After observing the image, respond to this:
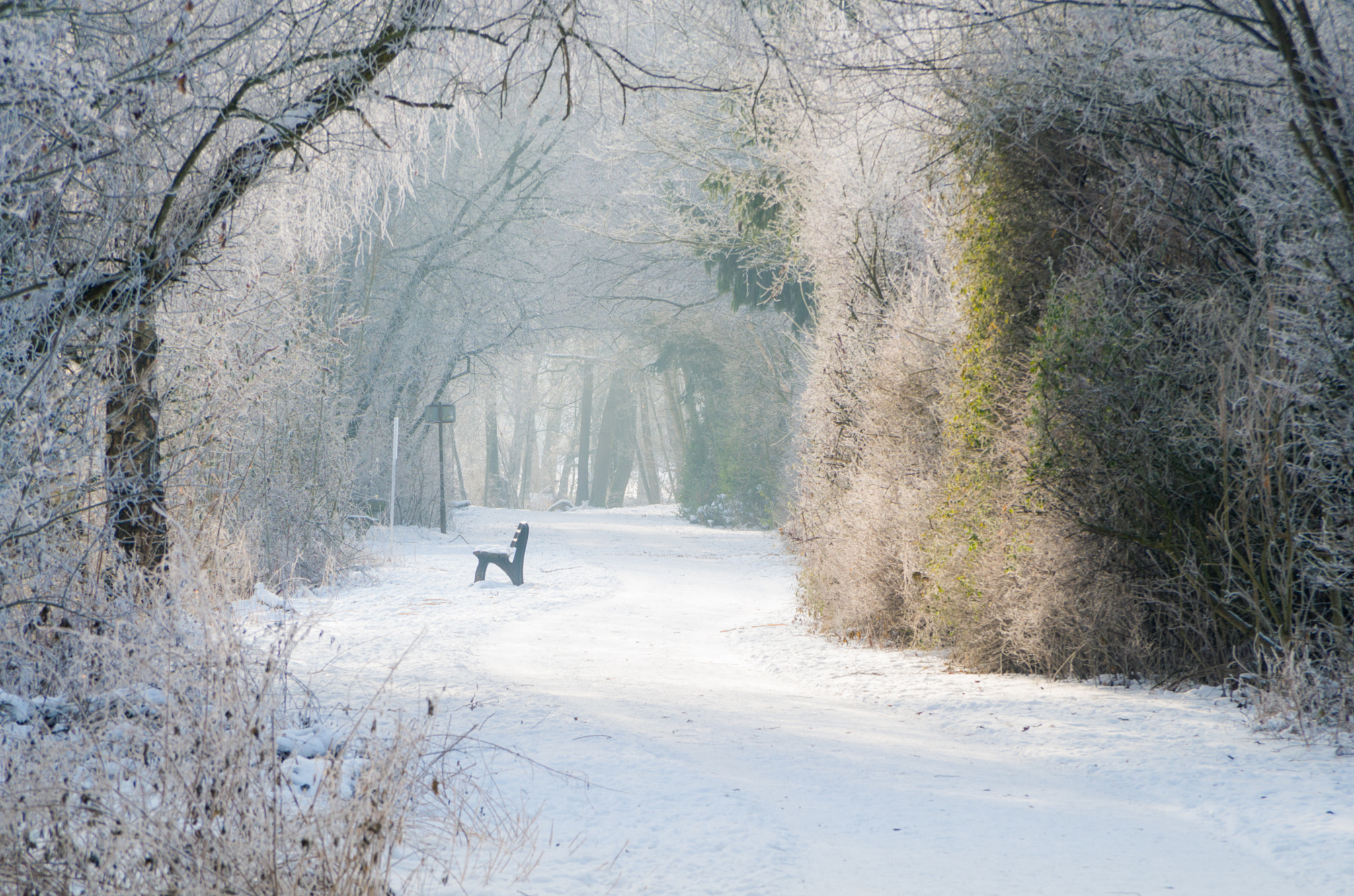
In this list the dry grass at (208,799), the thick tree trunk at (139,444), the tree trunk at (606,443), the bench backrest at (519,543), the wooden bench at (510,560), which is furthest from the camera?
the tree trunk at (606,443)

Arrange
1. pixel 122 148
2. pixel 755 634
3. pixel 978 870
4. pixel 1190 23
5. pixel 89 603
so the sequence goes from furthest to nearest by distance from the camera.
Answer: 1. pixel 755 634
2. pixel 1190 23
3. pixel 89 603
4. pixel 122 148
5. pixel 978 870

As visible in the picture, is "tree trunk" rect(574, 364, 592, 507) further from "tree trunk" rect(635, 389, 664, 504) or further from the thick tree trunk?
the thick tree trunk

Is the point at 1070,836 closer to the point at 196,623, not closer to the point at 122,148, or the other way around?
the point at 196,623

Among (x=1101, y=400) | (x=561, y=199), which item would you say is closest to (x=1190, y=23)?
(x=1101, y=400)

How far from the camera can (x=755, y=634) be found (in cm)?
1032

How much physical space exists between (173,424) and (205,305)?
2.50 m

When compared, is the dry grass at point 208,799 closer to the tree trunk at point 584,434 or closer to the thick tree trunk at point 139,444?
the thick tree trunk at point 139,444

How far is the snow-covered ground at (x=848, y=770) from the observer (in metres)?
3.81

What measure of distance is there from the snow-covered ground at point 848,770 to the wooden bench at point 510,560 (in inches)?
135

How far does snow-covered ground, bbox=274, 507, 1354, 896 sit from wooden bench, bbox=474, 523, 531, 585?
135 inches

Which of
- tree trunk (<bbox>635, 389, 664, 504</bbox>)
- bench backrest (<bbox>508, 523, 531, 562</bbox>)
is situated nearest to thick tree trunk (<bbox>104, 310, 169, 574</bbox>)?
bench backrest (<bbox>508, 523, 531, 562</bbox>)

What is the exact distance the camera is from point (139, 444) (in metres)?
5.49

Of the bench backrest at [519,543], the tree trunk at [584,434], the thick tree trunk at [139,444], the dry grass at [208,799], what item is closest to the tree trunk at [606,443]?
the tree trunk at [584,434]

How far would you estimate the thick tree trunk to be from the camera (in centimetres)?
547
